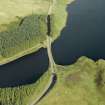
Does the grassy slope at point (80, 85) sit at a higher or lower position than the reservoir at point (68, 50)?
higher

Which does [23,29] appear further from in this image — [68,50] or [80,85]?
[80,85]

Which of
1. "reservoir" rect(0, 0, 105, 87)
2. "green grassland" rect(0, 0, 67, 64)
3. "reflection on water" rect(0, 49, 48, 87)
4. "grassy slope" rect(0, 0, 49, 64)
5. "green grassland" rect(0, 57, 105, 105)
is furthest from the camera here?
"green grassland" rect(0, 0, 67, 64)

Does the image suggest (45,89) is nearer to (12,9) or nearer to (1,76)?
(1,76)

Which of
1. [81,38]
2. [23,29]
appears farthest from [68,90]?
[23,29]

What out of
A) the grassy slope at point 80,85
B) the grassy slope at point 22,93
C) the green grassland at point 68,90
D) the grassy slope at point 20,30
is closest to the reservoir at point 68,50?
the grassy slope at point 22,93

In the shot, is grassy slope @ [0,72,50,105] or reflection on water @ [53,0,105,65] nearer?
grassy slope @ [0,72,50,105]

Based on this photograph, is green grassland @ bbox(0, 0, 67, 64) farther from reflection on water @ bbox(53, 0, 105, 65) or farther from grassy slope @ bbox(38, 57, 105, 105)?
grassy slope @ bbox(38, 57, 105, 105)

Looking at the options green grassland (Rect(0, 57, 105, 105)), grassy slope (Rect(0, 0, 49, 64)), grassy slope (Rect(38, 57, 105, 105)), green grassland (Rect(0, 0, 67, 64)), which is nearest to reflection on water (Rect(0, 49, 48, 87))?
green grassland (Rect(0, 0, 67, 64))

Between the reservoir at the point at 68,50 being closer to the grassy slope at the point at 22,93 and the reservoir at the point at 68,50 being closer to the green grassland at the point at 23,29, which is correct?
the green grassland at the point at 23,29
